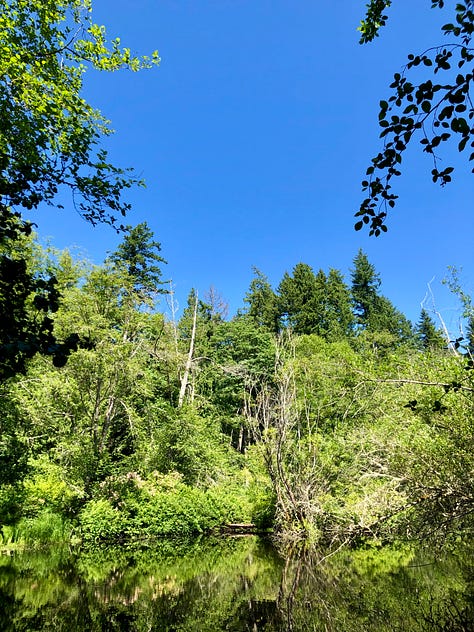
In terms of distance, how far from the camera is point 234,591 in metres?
7.46

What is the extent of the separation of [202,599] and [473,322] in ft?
21.1

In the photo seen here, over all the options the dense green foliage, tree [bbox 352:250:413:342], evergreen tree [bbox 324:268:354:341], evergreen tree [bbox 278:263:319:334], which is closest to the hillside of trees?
the dense green foliage

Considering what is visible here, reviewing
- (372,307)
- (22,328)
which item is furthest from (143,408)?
(372,307)

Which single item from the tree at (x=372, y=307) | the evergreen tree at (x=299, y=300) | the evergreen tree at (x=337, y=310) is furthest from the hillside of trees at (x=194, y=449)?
the tree at (x=372, y=307)

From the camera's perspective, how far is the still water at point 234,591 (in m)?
5.65

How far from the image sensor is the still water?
18.5 ft

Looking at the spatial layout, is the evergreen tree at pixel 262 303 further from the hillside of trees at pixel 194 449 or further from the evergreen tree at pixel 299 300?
the hillside of trees at pixel 194 449

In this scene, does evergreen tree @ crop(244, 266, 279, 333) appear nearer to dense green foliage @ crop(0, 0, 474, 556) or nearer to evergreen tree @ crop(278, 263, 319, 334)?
evergreen tree @ crop(278, 263, 319, 334)

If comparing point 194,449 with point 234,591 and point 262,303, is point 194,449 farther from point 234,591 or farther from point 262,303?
point 262,303

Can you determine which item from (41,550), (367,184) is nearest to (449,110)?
(367,184)

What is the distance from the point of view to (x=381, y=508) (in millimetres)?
7391

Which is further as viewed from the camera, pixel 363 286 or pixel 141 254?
pixel 363 286

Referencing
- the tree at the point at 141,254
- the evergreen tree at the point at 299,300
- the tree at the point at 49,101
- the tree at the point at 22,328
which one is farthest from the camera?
the evergreen tree at the point at 299,300

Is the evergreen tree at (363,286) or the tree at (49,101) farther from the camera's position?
the evergreen tree at (363,286)
